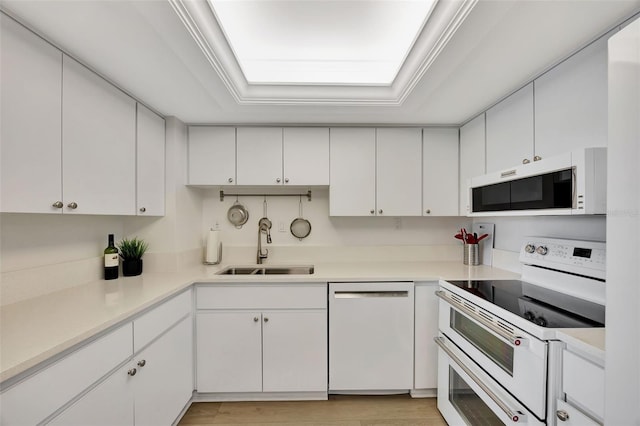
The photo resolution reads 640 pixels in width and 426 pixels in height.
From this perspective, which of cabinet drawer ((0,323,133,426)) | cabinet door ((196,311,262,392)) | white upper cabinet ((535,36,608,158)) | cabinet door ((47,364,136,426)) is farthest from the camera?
cabinet door ((196,311,262,392))

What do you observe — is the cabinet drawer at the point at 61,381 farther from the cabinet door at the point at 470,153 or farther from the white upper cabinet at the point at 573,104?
the white upper cabinet at the point at 573,104

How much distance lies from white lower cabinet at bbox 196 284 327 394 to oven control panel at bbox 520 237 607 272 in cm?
131

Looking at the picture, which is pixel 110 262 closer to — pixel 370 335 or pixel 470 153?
pixel 370 335

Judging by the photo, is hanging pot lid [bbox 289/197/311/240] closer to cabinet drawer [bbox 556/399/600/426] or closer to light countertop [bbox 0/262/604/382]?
light countertop [bbox 0/262/604/382]

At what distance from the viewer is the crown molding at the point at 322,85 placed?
3.64 ft

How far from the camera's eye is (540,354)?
3.34 ft

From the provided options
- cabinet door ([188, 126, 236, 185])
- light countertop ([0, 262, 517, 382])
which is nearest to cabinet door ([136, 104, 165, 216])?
cabinet door ([188, 126, 236, 185])

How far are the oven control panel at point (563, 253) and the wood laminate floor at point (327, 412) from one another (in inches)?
46.6

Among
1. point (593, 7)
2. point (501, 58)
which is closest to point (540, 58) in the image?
point (501, 58)

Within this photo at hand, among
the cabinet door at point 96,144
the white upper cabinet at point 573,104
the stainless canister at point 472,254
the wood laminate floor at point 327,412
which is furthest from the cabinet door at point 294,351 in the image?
the white upper cabinet at point 573,104

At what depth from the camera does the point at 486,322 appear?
1.29m

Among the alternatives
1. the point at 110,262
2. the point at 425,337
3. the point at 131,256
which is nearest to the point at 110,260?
the point at 110,262

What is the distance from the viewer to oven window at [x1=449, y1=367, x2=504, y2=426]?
1.34 metres

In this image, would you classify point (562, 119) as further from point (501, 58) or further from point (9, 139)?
point (9, 139)
